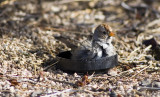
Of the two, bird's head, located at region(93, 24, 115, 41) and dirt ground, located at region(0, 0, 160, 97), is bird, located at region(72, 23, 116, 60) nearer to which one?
bird's head, located at region(93, 24, 115, 41)

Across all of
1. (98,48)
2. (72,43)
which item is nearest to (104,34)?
(98,48)

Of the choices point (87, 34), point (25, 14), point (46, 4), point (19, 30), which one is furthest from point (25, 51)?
point (46, 4)

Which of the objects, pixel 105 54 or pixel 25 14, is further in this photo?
pixel 25 14

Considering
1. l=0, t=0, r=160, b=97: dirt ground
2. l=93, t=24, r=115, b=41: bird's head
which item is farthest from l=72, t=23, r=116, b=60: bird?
l=0, t=0, r=160, b=97: dirt ground

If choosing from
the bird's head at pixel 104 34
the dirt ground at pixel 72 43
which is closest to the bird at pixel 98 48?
the bird's head at pixel 104 34

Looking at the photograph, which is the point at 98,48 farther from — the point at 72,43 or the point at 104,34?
the point at 72,43

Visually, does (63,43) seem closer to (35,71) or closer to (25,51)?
(25,51)
